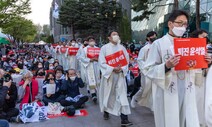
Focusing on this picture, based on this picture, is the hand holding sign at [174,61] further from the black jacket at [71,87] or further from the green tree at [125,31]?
the green tree at [125,31]

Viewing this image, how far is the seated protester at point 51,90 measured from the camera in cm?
765

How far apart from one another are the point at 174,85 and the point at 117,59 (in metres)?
2.56

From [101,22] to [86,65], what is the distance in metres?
30.9

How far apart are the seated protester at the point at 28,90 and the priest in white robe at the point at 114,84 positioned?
2124 mm

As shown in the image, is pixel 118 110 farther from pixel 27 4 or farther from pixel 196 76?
pixel 27 4

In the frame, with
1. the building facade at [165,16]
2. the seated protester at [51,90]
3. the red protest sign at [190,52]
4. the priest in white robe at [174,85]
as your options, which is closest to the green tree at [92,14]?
the building facade at [165,16]

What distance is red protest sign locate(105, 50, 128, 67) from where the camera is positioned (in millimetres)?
6012

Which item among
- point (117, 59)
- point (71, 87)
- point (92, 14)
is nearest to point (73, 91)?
point (71, 87)

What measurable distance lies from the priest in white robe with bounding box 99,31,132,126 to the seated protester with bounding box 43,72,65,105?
74.0 inches

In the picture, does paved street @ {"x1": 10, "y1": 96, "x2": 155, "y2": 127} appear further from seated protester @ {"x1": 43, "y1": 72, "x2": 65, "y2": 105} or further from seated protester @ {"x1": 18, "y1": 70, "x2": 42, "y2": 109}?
seated protester @ {"x1": 18, "y1": 70, "x2": 42, "y2": 109}

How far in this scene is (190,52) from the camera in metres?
3.29

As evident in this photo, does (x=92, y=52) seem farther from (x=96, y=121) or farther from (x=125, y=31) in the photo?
(x=125, y=31)

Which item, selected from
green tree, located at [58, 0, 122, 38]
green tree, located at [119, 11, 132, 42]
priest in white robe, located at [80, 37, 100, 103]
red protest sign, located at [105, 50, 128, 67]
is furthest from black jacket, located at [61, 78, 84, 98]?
green tree, located at [58, 0, 122, 38]

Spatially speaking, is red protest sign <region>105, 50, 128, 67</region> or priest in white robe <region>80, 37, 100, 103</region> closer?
red protest sign <region>105, 50, 128, 67</region>
